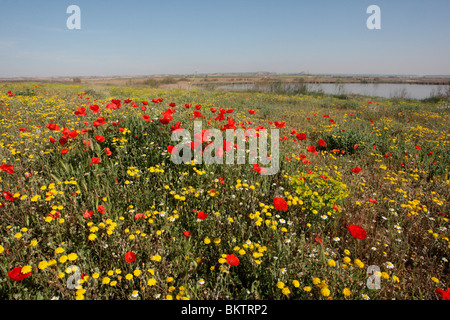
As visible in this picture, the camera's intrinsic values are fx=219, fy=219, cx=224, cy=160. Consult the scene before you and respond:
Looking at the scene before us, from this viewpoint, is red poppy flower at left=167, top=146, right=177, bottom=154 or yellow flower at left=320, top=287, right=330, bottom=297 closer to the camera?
yellow flower at left=320, top=287, right=330, bottom=297

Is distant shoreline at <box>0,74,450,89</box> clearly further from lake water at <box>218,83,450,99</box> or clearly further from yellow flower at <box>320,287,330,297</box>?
yellow flower at <box>320,287,330,297</box>

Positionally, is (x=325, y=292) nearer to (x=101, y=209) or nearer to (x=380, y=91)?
(x=101, y=209)

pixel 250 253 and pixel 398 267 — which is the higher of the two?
pixel 250 253

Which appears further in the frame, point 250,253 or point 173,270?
point 250,253

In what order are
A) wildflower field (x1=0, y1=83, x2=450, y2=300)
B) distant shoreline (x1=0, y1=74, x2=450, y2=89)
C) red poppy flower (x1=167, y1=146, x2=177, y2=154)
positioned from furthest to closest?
distant shoreline (x1=0, y1=74, x2=450, y2=89) → red poppy flower (x1=167, y1=146, x2=177, y2=154) → wildflower field (x1=0, y1=83, x2=450, y2=300)

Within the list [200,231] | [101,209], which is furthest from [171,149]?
[200,231]

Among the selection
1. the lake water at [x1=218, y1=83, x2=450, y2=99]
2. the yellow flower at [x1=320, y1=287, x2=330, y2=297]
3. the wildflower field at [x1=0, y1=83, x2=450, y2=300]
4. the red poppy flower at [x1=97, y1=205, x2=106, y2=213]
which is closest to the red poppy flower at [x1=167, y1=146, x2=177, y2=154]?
the wildflower field at [x1=0, y1=83, x2=450, y2=300]

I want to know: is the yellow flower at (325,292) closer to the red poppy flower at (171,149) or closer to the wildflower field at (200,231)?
the wildflower field at (200,231)

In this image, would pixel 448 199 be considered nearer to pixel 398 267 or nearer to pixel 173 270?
pixel 398 267

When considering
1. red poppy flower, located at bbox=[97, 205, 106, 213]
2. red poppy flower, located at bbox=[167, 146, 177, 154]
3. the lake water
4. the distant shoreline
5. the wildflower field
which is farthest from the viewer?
the distant shoreline

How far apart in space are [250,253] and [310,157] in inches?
141
